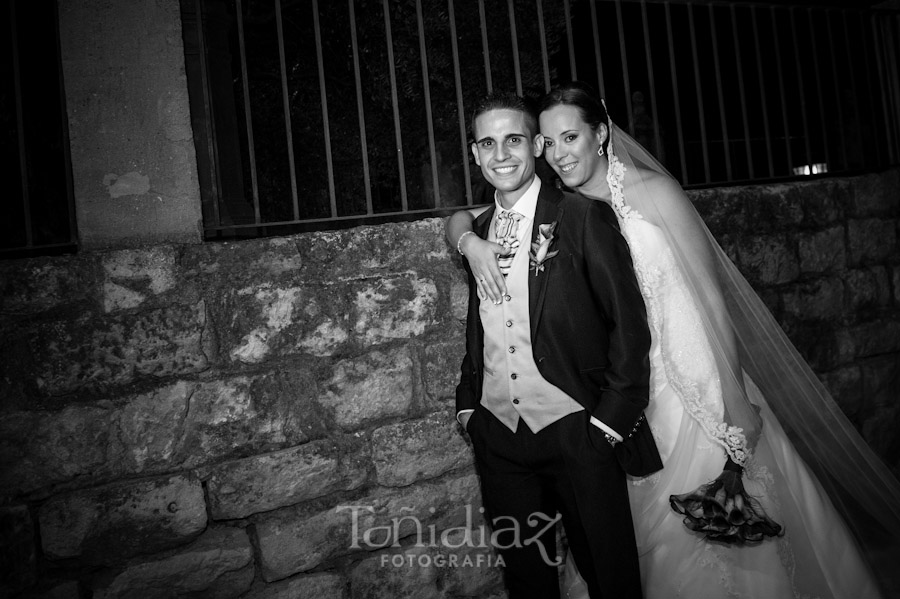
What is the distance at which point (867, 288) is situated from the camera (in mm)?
4129

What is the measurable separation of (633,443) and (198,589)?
1739 millimetres

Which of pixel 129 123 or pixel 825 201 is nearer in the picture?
pixel 129 123

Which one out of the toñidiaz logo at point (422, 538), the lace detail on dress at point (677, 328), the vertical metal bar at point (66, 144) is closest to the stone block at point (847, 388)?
the lace detail on dress at point (677, 328)

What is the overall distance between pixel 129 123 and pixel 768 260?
11.3 ft

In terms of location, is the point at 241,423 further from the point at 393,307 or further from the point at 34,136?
the point at 34,136

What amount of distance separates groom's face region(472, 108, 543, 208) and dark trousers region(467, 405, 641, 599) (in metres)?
0.84

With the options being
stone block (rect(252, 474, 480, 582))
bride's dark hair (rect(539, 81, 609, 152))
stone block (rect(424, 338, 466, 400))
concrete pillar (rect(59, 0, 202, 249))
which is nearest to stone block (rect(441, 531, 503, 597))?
stone block (rect(252, 474, 480, 582))

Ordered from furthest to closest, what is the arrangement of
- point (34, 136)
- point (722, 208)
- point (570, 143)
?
1. point (34, 136)
2. point (722, 208)
3. point (570, 143)

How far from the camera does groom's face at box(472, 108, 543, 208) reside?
2.21 meters

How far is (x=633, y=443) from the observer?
2113mm

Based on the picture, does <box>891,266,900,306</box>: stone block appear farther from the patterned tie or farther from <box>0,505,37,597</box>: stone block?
<box>0,505,37,597</box>: stone block

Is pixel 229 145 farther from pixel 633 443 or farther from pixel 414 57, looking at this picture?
pixel 633 443

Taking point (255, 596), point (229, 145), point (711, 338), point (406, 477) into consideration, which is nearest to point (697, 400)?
point (711, 338)

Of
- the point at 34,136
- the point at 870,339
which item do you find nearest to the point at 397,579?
the point at 870,339
